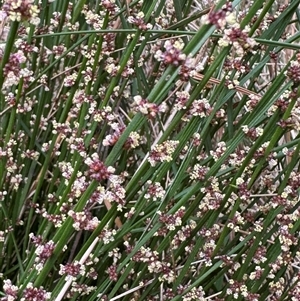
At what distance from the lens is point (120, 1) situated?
118 centimetres

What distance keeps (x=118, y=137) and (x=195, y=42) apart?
181 mm

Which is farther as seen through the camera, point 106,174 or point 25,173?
point 25,173

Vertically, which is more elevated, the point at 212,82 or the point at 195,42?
the point at 195,42

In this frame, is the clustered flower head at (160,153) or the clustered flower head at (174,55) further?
the clustered flower head at (160,153)

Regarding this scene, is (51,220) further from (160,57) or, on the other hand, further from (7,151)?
(160,57)

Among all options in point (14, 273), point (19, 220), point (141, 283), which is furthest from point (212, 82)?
point (14, 273)

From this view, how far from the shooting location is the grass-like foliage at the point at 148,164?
728 millimetres

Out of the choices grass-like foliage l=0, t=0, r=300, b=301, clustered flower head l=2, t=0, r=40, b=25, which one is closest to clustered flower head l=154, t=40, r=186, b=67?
grass-like foliage l=0, t=0, r=300, b=301

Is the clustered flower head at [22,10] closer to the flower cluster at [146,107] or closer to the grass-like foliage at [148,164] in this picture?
the grass-like foliage at [148,164]

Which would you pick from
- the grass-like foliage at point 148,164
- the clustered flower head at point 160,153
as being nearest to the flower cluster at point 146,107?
the grass-like foliage at point 148,164

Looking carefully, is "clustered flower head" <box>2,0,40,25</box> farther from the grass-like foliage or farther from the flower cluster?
the flower cluster

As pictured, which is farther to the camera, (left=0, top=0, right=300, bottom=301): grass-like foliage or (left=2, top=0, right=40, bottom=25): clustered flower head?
(left=0, top=0, right=300, bottom=301): grass-like foliage

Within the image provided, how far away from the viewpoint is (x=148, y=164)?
77 cm

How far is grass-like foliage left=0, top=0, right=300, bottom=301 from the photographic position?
728mm
